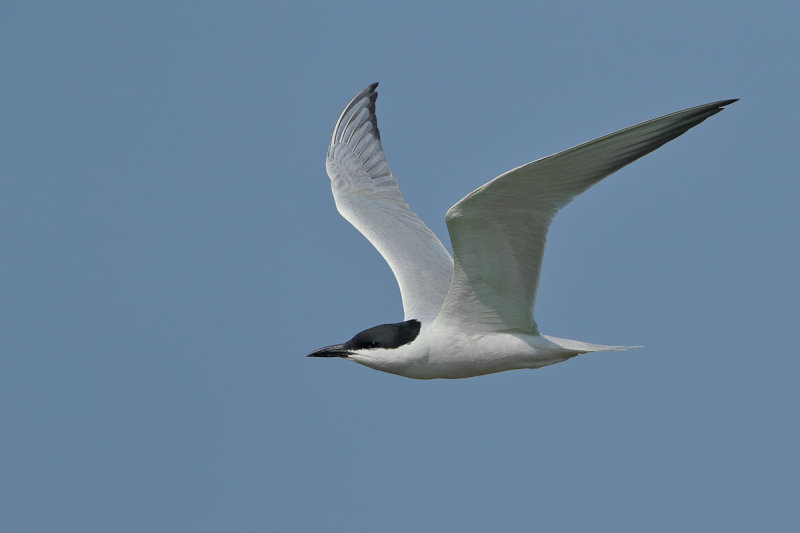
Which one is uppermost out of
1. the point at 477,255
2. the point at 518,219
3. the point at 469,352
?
the point at 518,219

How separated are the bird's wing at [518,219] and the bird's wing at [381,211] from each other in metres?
0.96

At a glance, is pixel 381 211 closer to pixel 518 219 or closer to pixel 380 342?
pixel 380 342

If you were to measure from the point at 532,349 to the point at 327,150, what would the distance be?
15.2 ft

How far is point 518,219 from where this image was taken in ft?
23.6

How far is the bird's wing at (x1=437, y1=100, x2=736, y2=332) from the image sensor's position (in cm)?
642

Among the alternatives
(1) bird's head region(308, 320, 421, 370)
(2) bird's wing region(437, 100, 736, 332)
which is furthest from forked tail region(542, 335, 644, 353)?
(1) bird's head region(308, 320, 421, 370)

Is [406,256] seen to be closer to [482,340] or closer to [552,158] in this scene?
[482,340]

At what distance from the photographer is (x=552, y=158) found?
21.2 ft

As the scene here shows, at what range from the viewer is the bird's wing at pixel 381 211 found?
9633 millimetres

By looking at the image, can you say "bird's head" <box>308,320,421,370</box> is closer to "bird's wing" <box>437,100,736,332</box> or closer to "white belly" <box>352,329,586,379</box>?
"white belly" <box>352,329,586,379</box>

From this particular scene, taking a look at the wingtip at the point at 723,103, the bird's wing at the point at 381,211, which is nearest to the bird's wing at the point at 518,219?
the wingtip at the point at 723,103

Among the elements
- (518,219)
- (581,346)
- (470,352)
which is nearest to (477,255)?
(518,219)

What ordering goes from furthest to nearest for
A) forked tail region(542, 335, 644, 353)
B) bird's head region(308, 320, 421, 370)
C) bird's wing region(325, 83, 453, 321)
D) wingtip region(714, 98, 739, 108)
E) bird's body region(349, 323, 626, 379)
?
bird's wing region(325, 83, 453, 321) → bird's head region(308, 320, 421, 370) → bird's body region(349, 323, 626, 379) → forked tail region(542, 335, 644, 353) → wingtip region(714, 98, 739, 108)

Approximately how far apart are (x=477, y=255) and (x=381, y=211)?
3427 millimetres
